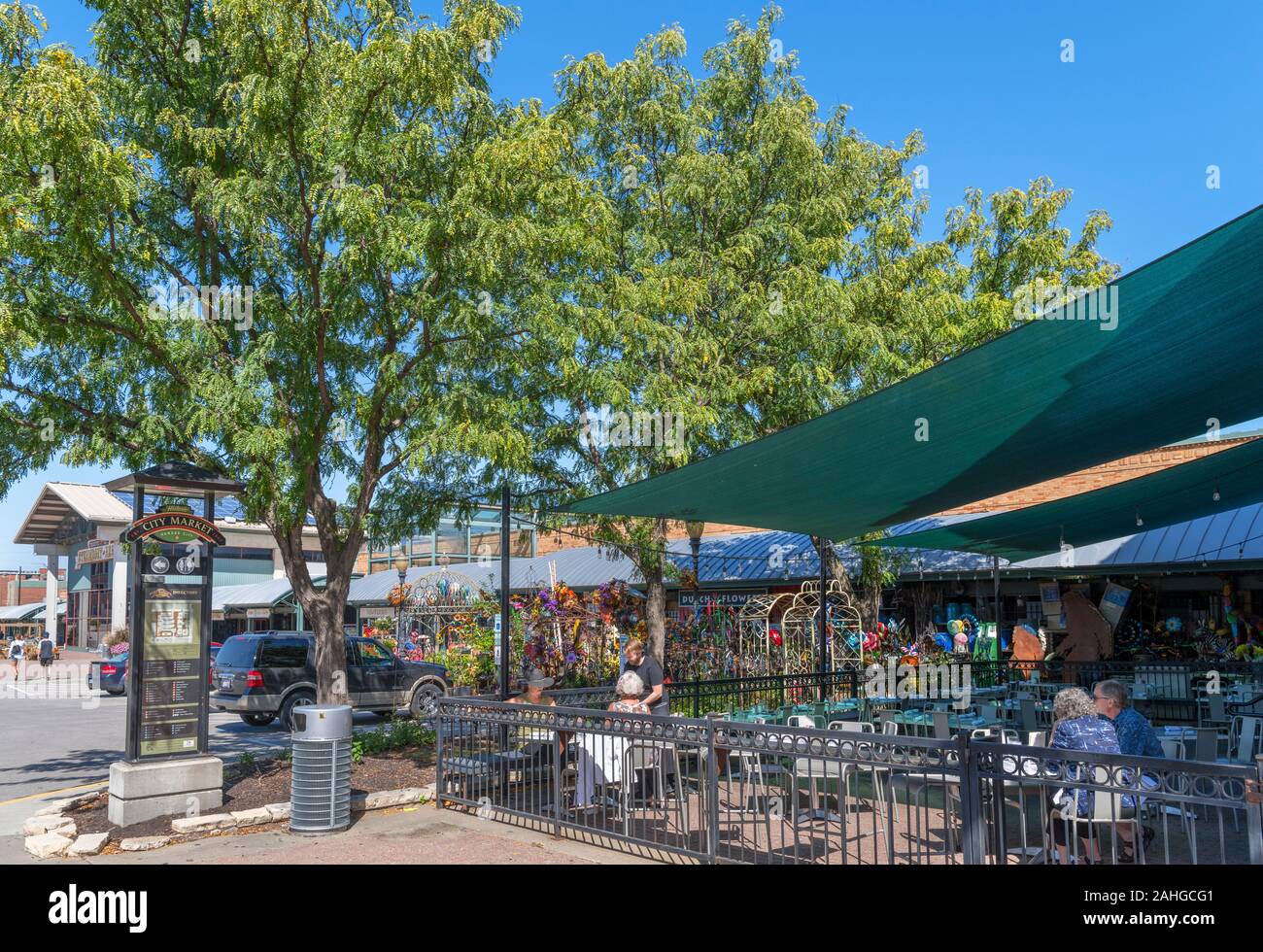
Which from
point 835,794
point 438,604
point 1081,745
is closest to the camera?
point 1081,745

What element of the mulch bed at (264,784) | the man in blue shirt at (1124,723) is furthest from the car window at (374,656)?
the man in blue shirt at (1124,723)

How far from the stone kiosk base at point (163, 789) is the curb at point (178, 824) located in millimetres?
229

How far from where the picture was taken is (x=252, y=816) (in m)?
8.14

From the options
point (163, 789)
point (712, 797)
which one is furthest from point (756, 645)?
point (712, 797)

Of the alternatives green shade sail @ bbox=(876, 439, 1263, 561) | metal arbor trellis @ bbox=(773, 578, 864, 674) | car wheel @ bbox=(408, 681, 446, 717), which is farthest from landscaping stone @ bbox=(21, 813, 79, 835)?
metal arbor trellis @ bbox=(773, 578, 864, 674)

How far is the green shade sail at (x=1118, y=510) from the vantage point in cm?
1088

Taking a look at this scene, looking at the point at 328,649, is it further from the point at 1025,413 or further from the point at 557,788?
the point at 1025,413

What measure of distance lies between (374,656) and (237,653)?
232 centimetres

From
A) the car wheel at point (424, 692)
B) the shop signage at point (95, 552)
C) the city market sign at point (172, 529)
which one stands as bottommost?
the car wheel at point (424, 692)

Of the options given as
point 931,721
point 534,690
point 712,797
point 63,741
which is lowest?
point 63,741

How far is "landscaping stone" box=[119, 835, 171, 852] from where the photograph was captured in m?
7.42

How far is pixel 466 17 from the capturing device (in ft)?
31.7

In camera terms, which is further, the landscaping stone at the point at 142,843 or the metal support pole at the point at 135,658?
the metal support pole at the point at 135,658

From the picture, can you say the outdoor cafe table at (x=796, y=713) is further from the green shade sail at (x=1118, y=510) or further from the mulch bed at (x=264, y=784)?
the mulch bed at (x=264, y=784)
